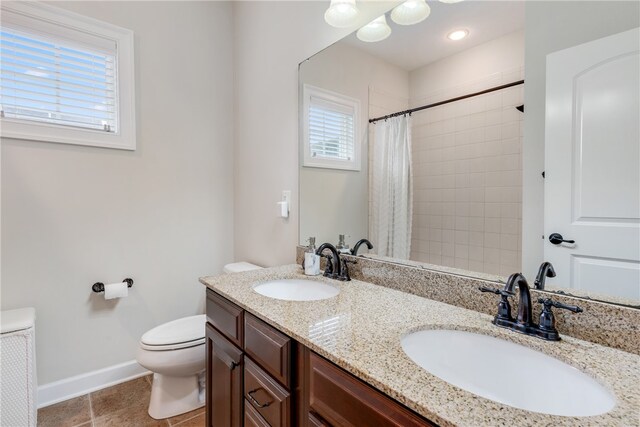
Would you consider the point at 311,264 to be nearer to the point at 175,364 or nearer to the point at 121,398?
the point at 175,364

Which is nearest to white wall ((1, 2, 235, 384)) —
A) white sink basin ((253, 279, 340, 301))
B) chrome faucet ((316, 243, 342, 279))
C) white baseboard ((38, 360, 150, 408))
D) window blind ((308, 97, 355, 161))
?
white baseboard ((38, 360, 150, 408))

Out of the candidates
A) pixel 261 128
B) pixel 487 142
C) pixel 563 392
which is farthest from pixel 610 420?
pixel 261 128

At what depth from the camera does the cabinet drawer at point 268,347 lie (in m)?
0.91

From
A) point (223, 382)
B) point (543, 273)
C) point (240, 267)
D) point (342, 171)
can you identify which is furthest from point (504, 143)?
point (240, 267)

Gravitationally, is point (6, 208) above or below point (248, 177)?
below

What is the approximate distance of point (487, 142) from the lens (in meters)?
1.03

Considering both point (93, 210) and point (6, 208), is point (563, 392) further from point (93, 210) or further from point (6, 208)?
point (6, 208)

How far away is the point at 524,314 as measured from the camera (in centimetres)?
84

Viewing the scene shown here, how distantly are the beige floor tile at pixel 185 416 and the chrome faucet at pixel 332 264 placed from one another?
116cm

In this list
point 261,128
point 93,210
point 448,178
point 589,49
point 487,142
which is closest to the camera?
point 589,49

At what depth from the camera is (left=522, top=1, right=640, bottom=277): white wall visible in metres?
0.87

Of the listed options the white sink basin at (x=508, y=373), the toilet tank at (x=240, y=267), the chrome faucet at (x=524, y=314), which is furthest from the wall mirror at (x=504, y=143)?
the toilet tank at (x=240, y=267)

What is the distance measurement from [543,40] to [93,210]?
241 centimetres

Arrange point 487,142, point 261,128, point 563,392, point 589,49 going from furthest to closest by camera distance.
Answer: point 261,128
point 487,142
point 589,49
point 563,392
